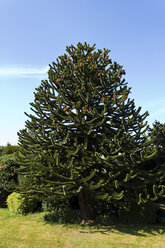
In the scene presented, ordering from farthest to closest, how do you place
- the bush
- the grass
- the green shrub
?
the bush
the green shrub
the grass

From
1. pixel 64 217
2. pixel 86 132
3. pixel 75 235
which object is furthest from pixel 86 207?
pixel 86 132

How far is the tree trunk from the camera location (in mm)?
11547

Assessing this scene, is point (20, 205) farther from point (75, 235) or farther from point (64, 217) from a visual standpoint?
point (75, 235)

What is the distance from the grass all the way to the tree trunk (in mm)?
922

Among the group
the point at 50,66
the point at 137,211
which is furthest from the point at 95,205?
the point at 50,66

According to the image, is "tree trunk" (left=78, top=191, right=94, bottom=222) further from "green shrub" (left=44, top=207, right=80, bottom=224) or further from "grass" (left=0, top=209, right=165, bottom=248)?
"grass" (left=0, top=209, right=165, bottom=248)

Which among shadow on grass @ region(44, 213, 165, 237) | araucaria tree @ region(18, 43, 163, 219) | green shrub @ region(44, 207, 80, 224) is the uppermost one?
araucaria tree @ region(18, 43, 163, 219)

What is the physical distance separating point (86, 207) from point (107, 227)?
1.78 meters

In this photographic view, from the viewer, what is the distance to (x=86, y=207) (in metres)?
11.7

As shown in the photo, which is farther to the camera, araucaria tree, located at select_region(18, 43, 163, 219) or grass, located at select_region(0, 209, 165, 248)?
araucaria tree, located at select_region(18, 43, 163, 219)

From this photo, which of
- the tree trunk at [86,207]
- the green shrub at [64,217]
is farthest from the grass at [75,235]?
the tree trunk at [86,207]

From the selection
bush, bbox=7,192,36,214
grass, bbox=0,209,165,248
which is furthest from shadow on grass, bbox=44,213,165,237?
bush, bbox=7,192,36,214

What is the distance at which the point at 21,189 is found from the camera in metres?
11.0

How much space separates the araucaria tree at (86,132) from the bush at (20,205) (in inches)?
119
